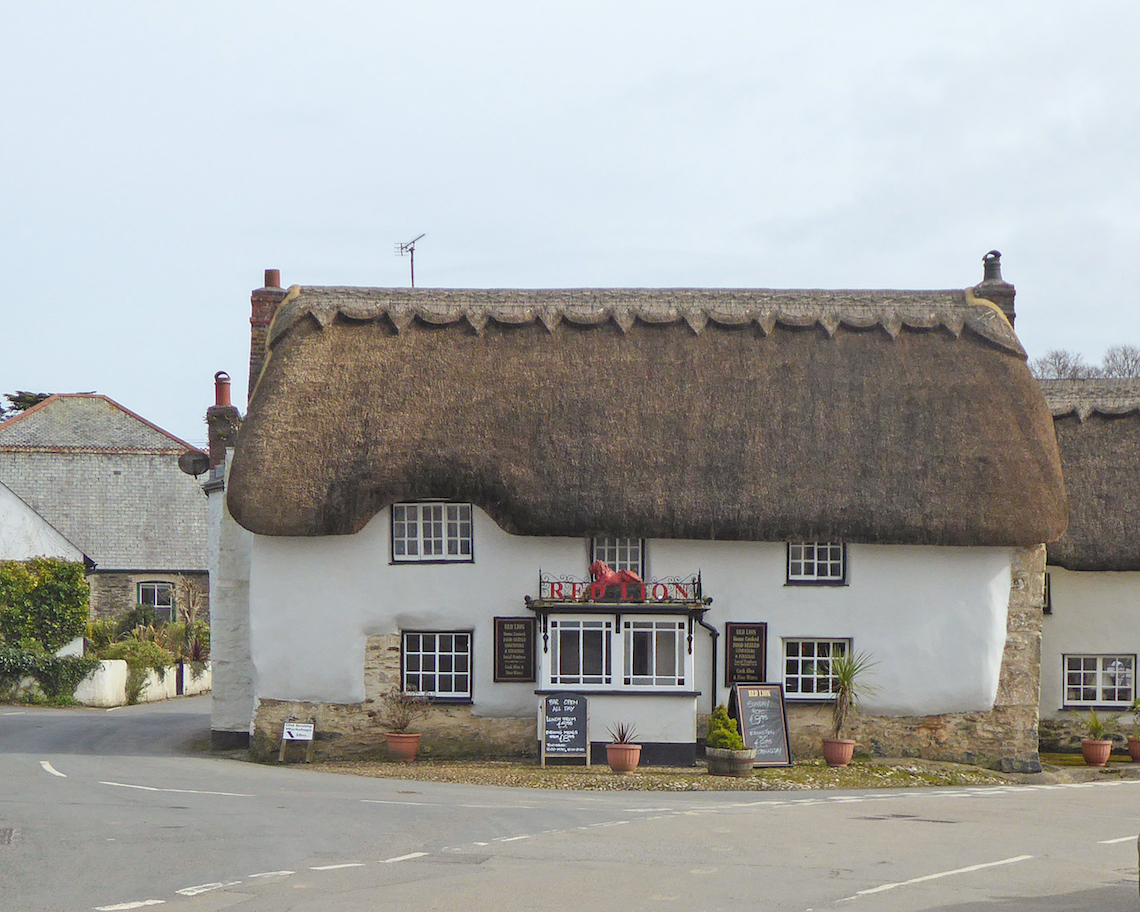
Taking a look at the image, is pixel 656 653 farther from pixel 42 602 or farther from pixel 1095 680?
pixel 42 602

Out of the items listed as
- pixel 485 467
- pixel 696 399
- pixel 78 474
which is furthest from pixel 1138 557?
pixel 78 474

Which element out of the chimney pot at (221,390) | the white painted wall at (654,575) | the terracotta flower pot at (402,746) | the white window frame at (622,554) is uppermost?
the chimney pot at (221,390)

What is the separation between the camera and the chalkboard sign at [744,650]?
22.8m

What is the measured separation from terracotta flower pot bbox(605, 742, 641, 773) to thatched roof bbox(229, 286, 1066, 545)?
139 inches

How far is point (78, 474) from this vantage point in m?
45.8

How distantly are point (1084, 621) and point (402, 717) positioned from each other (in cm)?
1289

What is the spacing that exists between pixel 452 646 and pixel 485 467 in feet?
10.1

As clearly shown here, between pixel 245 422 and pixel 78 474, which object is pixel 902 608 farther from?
pixel 78 474

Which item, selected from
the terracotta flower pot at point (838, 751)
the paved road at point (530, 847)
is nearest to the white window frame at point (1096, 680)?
the terracotta flower pot at point (838, 751)

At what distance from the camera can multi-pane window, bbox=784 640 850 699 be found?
22972 mm

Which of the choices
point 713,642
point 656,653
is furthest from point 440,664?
point 713,642

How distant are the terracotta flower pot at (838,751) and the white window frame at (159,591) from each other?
1065 inches

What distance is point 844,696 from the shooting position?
22188mm

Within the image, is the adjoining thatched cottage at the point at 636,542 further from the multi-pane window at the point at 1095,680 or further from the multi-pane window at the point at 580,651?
the multi-pane window at the point at 1095,680
